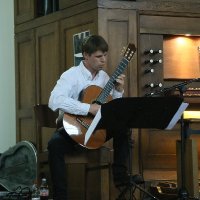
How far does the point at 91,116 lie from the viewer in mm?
4645

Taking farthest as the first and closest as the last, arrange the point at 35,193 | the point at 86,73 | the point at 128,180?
the point at 35,193 < the point at 86,73 < the point at 128,180

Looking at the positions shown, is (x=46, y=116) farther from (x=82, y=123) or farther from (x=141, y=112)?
(x=141, y=112)

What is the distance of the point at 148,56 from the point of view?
594cm

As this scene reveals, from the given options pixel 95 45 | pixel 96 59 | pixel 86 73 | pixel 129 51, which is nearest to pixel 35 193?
pixel 86 73

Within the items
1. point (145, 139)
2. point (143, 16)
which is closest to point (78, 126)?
point (145, 139)

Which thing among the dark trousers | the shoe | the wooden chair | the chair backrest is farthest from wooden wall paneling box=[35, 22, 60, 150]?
the shoe

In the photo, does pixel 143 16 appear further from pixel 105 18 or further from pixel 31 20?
pixel 31 20

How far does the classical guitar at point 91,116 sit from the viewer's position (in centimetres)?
460

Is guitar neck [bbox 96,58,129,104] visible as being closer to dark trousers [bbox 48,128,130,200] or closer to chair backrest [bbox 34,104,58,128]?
dark trousers [bbox 48,128,130,200]

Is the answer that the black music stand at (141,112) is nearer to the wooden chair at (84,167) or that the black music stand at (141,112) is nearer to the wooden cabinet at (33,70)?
the wooden chair at (84,167)

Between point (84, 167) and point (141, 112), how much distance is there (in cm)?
150

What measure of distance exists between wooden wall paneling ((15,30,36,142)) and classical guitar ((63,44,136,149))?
214cm

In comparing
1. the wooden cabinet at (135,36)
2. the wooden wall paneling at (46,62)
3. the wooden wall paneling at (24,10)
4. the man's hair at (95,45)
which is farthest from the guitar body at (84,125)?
the wooden wall paneling at (24,10)

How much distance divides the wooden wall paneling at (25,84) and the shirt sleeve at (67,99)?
78.1 inches
